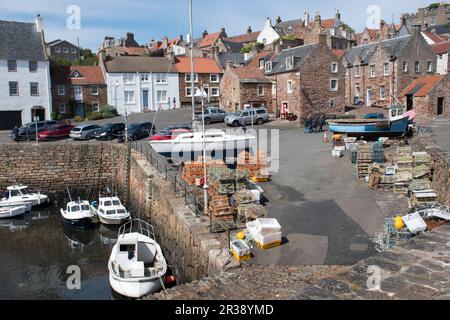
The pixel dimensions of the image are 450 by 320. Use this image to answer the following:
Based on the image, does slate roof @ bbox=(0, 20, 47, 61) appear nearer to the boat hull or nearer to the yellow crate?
the boat hull

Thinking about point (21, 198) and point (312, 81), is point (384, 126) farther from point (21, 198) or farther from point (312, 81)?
point (21, 198)

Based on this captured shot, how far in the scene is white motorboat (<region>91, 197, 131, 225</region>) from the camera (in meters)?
21.9

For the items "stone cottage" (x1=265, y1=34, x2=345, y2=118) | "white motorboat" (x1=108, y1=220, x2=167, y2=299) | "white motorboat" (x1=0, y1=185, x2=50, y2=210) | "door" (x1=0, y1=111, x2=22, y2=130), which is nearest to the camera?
"white motorboat" (x1=108, y1=220, x2=167, y2=299)

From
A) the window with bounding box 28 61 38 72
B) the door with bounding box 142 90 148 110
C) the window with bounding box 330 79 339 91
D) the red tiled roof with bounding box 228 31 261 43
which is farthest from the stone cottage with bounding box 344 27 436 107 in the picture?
the red tiled roof with bounding box 228 31 261 43

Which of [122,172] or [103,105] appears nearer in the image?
[122,172]

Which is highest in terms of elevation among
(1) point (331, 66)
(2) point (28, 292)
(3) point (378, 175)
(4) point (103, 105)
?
(1) point (331, 66)

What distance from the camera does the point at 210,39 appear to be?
91375mm

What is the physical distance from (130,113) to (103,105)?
331 cm

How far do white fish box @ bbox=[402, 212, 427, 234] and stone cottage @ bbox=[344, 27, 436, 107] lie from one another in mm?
31226

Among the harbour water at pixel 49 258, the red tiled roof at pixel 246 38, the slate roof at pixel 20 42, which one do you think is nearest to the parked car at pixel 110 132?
the harbour water at pixel 49 258
